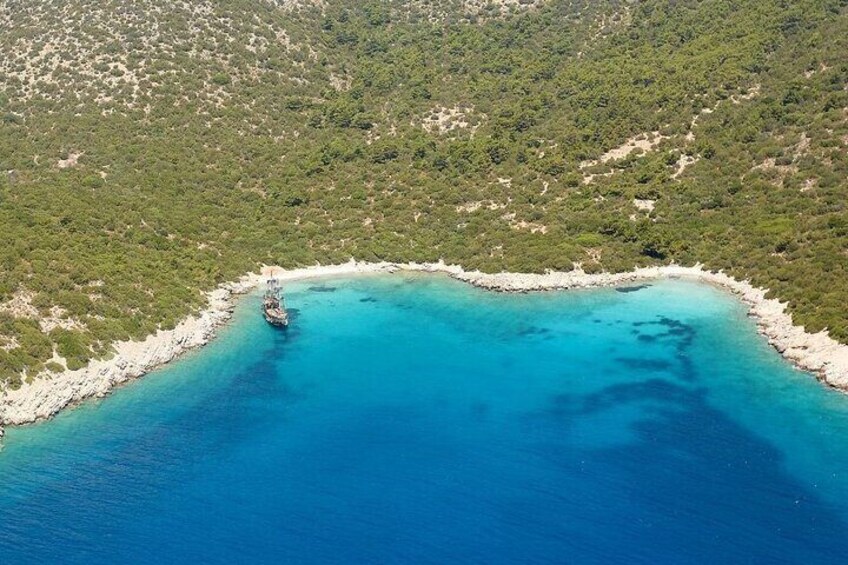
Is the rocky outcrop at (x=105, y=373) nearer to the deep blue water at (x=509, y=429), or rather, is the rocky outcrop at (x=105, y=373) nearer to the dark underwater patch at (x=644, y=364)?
the deep blue water at (x=509, y=429)

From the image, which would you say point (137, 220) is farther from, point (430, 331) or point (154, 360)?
point (430, 331)

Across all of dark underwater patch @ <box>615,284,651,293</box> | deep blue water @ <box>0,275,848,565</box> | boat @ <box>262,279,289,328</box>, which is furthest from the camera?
dark underwater patch @ <box>615,284,651,293</box>

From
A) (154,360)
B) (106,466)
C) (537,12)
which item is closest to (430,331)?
(154,360)

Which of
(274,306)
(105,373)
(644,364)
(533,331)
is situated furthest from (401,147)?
(105,373)

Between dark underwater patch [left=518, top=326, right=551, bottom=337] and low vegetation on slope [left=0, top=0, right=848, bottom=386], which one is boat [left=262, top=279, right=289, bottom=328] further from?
dark underwater patch [left=518, top=326, right=551, bottom=337]

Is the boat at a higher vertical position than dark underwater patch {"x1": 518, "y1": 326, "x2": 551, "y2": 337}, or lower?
lower

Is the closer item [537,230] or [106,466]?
[106,466]

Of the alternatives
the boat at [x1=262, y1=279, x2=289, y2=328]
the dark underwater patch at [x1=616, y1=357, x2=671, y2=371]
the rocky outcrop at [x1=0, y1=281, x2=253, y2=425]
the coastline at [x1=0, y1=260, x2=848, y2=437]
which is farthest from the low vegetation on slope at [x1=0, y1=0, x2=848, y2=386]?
the dark underwater patch at [x1=616, y1=357, x2=671, y2=371]
